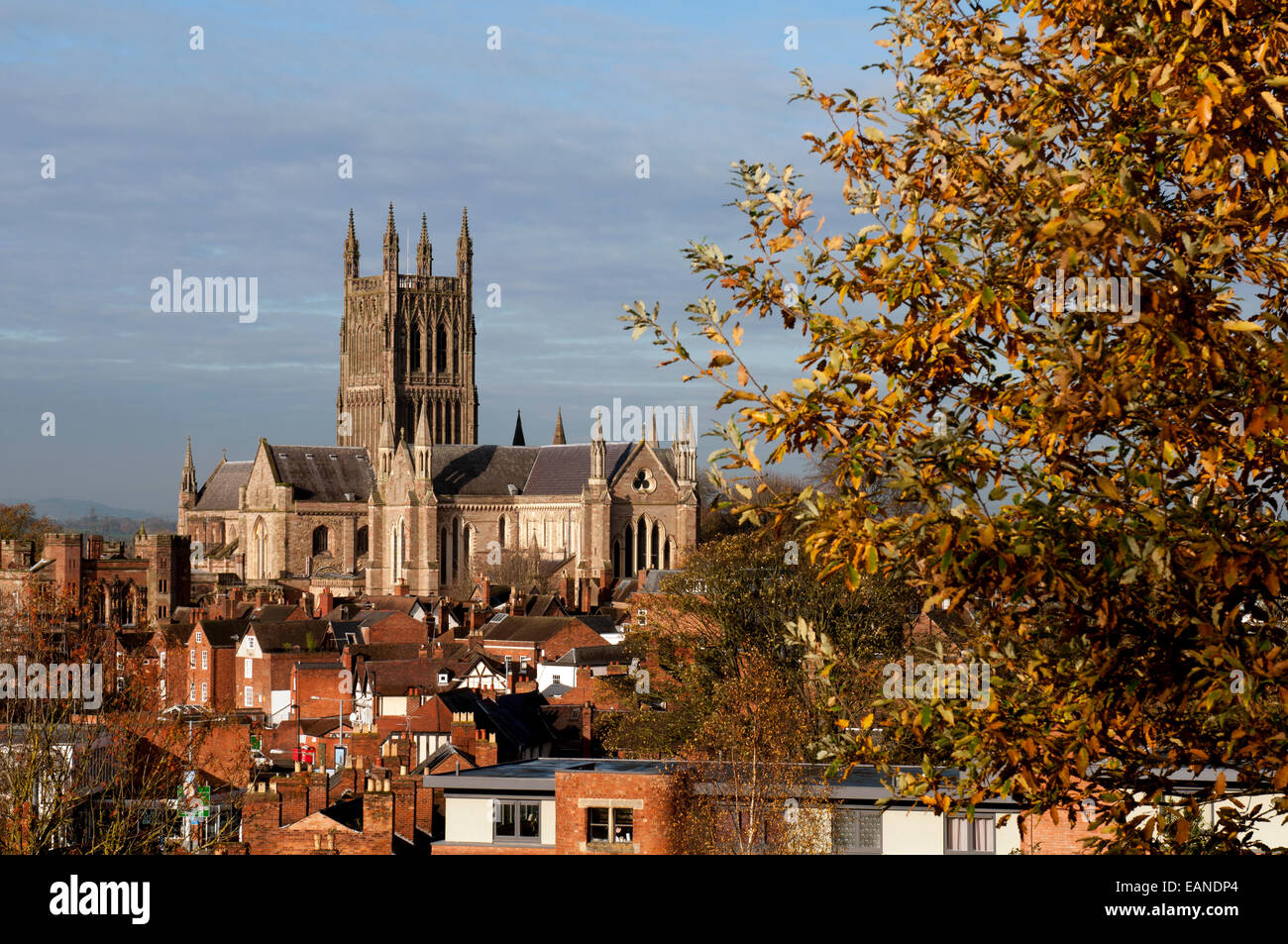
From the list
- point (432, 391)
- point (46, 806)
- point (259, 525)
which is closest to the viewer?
point (46, 806)

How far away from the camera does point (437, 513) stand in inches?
4697

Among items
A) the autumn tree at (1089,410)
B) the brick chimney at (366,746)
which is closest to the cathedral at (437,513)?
the brick chimney at (366,746)

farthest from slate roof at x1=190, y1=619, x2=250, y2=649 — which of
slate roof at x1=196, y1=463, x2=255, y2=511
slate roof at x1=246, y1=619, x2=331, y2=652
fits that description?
slate roof at x1=196, y1=463, x2=255, y2=511

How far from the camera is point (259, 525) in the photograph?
12525 centimetres

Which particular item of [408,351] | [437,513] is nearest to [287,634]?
[437,513]

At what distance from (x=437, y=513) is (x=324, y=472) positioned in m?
14.5

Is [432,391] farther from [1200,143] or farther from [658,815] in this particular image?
[1200,143]

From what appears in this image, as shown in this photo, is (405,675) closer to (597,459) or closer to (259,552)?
(597,459)

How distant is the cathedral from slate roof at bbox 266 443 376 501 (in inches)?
4.9

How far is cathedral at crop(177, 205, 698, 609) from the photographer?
115m

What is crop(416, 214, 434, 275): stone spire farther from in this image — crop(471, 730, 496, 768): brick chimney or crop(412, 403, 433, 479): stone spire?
crop(471, 730, 496, 768): brick chimney

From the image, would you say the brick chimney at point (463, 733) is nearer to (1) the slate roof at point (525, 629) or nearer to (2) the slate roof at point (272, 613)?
(1) the slate roof at point (525, 629)

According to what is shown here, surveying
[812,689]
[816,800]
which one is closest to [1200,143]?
[816,800]
